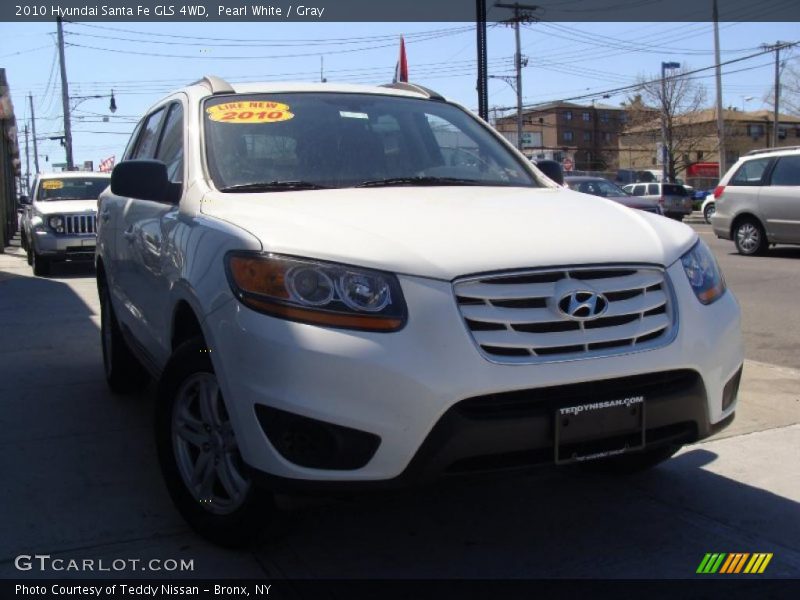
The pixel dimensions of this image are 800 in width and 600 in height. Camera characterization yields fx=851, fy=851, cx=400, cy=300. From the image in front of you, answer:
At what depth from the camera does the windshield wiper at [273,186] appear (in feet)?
11.4

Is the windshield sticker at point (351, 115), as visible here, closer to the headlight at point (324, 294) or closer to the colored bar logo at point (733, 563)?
the headlight at point (324, 294)

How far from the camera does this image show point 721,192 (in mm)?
15484

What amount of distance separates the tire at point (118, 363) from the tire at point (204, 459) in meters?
2.17

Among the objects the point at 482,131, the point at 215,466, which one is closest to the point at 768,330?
the point at 482,131

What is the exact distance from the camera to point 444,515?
346 cm

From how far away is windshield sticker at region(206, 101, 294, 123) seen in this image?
3.87 meters

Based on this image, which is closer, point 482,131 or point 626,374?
point 626,374

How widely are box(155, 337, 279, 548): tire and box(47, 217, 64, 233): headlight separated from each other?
12.4m

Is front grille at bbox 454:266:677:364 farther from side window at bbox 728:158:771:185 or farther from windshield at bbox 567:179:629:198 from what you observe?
windshield at bbox 567:179:629:198

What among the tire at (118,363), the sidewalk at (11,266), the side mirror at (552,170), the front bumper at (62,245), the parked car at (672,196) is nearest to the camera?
the side mirror at (552,170)

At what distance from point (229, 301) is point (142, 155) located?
9.10 ft

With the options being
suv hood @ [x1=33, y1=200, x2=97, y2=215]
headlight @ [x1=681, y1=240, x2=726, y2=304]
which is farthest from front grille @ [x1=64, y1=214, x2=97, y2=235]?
headlight @ [x1=681, y1=240, x2=726, y2=304]

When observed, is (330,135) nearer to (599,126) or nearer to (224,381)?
(224,381)

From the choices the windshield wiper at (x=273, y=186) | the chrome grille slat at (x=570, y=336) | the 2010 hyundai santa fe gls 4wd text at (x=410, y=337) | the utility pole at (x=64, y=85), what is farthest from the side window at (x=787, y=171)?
the utility pole at (x=64, y=85)
